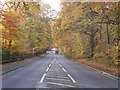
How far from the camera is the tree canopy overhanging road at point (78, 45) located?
17781 millimetres

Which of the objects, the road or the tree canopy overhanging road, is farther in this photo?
the tree canopy overhanging road

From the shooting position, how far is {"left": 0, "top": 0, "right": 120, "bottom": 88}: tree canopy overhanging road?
1778 centimetres

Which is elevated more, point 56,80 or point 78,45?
point 78,45

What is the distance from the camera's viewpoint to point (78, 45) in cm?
5672

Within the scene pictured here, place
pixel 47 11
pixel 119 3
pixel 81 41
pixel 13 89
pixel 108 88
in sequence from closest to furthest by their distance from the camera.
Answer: pixel 13 89 < pixel 108 88 < pixel 119 3 < pixel 81 41 < pixel 47 11

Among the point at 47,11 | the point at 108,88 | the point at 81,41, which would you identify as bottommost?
the point at 108,88

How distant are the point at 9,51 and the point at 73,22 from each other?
9913 millimetres

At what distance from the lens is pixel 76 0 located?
21672mm

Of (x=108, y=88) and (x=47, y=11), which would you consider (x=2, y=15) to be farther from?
(x=47, y=11)

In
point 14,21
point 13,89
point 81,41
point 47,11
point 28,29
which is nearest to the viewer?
point 13,89

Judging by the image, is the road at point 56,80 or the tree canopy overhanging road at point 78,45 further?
the tree canopy overhanging road at point 78,45

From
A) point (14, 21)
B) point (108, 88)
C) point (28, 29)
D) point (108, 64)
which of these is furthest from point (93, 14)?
point (28, 29)

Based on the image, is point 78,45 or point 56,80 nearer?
point 56,80

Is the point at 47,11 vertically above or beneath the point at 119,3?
above
